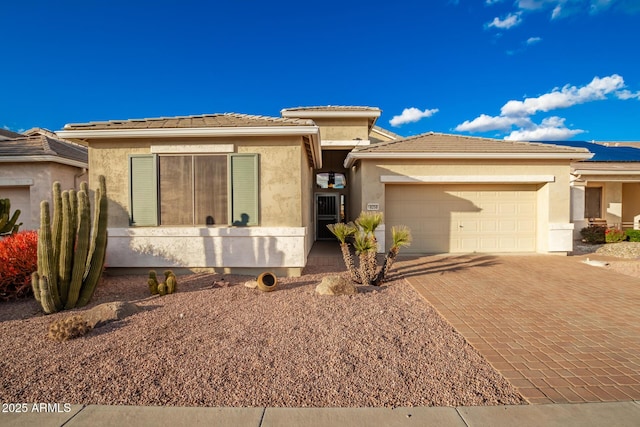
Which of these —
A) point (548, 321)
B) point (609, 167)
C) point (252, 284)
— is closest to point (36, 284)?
point (252, 284)

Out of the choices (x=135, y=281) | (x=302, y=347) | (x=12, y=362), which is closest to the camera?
(x=12, y=362)

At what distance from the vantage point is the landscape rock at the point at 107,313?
473 centimetres

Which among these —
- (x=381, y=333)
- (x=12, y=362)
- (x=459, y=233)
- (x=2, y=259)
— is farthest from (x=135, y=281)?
(x=459, y=233)

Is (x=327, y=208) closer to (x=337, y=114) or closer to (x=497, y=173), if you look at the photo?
(x=337, y=114)

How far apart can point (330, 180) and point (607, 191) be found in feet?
42.6

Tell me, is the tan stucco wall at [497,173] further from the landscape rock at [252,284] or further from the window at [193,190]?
the landscape rock at [252,284]

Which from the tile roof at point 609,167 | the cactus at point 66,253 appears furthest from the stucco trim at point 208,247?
the tile roof at point 609,167

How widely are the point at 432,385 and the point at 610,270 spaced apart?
8.63 meters

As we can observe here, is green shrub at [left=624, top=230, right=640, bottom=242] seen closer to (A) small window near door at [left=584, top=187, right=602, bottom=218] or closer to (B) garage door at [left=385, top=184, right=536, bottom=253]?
(A) small window near door at [left=584, top=187, right=602, bottom=218]

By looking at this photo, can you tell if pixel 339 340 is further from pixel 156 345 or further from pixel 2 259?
pixel 2 259

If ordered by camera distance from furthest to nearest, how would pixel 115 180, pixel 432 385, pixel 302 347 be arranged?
pixel 115 180 → pixel 302 347 → pixel 432 385

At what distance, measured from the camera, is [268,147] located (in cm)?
777

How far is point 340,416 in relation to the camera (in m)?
2.76

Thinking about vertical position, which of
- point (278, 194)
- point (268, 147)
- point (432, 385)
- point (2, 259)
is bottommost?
point (432, 385)
